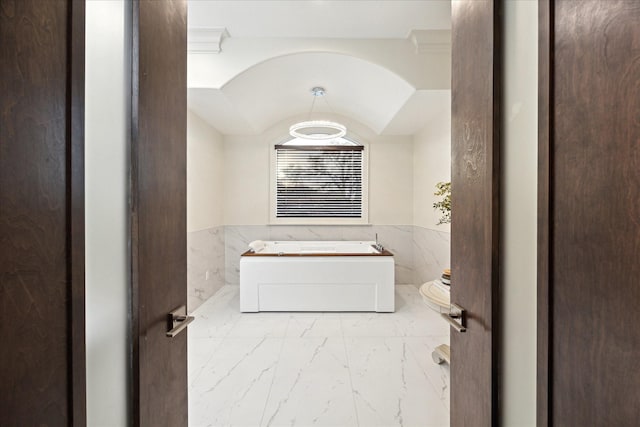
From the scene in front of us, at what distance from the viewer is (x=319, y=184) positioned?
16.4 ft

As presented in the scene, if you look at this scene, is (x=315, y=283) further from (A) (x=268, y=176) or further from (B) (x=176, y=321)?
(B) (x=176, y=321)

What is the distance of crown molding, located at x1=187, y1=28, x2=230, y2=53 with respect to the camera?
269cm

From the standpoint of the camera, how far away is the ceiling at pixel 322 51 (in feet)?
8.18
